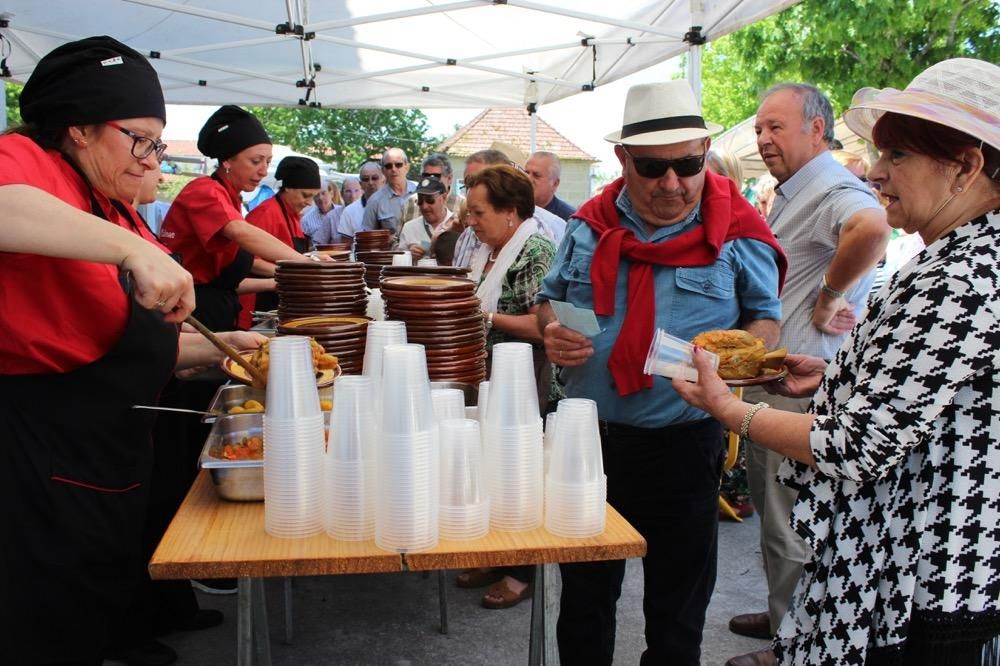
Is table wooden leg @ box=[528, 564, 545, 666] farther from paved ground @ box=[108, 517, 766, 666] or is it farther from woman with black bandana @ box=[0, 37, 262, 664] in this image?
paved ground @ box=[108, 517, 766, 666]

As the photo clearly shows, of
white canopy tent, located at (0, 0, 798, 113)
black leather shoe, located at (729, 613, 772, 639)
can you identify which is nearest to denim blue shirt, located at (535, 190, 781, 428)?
black leather shoe, located at (729, 613, 772, 639)

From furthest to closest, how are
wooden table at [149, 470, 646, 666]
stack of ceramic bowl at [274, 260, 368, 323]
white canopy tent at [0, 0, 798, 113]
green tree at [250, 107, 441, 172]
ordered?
green tree at [250, 107, 441, 172] < white canopy tent at [0, 0, 798, 113] < stack of ceramic bowl at [274, 260, 368, 323] < wooden table at [149, 470, 646, 666]

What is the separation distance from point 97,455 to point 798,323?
2870mm

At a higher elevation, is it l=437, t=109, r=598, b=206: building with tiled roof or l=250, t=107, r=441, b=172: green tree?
l=250, t=107, r=441, b=172: green tree

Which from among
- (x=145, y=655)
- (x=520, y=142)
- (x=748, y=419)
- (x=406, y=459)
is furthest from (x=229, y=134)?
(x=520, y=142)

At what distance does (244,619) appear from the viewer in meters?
2.06

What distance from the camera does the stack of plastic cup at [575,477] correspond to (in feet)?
6.10

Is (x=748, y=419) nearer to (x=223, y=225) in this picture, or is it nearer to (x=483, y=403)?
(x=483, y=403)

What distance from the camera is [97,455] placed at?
2107 millimetres

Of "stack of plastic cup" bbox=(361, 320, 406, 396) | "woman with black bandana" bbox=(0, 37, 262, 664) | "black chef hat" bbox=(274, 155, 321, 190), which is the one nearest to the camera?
"woman with black bandana" bbox=(0, 37, 262, 664)

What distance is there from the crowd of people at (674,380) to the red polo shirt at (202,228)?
0.71 m

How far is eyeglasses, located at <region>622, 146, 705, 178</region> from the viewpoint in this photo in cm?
261

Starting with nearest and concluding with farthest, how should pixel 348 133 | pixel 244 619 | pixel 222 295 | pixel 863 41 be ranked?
pixel 244 619 → pixel 222 295 → pixel 863 41 → pixel 348 133

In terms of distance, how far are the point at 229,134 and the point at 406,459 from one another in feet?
11.0
